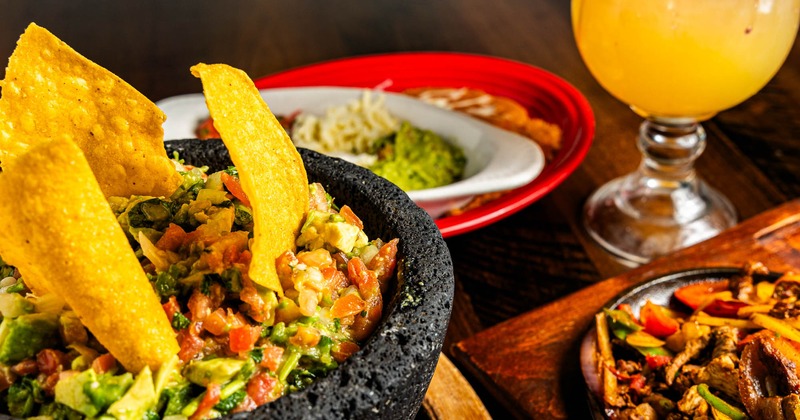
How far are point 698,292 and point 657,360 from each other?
25 centimetres

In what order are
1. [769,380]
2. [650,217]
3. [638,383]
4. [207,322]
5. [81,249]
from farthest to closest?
[650,217], [638,383], [769,380], [207,322], [81,249]

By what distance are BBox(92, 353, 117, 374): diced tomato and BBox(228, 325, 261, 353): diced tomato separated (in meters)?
0.14

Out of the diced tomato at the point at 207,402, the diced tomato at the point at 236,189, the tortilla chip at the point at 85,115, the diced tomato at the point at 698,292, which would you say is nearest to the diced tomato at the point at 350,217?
the diced tomato at the point at 236,189

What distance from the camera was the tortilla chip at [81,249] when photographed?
0.90 m

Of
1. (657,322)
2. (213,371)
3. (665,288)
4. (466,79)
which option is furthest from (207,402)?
(466,79)

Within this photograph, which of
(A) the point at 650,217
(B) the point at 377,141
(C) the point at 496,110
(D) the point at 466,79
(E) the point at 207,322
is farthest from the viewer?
(D) the point at 466,79

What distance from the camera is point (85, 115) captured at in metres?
1.20

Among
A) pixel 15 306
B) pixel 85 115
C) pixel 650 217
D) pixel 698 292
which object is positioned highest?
pixel 85 115

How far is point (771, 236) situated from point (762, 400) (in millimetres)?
696

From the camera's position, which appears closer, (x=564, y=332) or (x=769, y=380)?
(x=769, y=380)

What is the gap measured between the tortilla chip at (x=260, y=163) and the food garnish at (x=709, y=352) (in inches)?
25.2

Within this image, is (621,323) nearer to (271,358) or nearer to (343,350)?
(343,350)

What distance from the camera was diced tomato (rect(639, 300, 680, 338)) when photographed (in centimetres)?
159

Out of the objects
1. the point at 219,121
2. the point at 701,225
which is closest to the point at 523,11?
the point at 701,225
